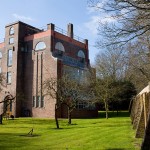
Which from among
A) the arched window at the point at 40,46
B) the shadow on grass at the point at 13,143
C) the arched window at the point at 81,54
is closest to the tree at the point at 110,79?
the arched window at the point at 81,54

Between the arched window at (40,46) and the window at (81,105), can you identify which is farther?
the arched window at (40,46)

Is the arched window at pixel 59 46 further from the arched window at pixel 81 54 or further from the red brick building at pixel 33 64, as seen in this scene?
the arched window at pixel 81 54

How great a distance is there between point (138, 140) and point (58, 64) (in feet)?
94.4

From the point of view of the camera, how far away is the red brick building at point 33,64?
41.8m

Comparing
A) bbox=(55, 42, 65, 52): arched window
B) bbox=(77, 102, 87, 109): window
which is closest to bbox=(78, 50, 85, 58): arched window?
bbox=(55, 42, 65, 52): arched window

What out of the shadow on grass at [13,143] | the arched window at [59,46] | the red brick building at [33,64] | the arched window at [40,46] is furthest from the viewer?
the arched window at [59,46]

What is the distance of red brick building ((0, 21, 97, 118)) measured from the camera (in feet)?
137

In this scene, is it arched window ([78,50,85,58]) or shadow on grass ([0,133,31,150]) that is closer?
shadow on grass ([0,133,31,150])

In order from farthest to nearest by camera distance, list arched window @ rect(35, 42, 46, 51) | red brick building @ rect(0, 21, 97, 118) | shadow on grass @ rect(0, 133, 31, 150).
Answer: arched window @ rect(35, 42, 46, 51)
red brick building @ rect(0, 21, 97, 118)
shadow on grass @ rect(0, 133, 31, 150)

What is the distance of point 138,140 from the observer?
41.4 feet

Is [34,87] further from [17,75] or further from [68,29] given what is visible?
[68,29]

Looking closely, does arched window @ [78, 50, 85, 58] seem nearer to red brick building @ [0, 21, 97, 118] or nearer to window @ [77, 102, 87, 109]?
red brick building @ [0, 21, 97, 118]

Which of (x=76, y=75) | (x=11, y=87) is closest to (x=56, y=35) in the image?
(x=76, y=75)

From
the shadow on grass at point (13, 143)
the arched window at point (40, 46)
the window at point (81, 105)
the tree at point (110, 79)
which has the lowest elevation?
the shadow on grass at point (13, 143)
